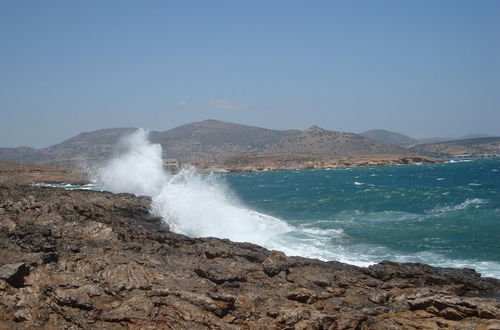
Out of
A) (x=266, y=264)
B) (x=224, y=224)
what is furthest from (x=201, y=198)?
(x=266, y=264)

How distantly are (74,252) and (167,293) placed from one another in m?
3.71

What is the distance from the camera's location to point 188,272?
1191cm

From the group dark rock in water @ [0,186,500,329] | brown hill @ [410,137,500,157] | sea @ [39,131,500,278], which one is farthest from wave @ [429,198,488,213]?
brown hill @ [410,137,500,157]

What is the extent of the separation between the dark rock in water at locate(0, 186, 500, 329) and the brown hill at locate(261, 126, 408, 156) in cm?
13636

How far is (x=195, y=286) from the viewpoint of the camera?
11031 millimetres

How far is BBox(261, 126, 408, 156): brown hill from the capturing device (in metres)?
157

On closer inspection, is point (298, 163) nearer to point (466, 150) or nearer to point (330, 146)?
point (330, 146)

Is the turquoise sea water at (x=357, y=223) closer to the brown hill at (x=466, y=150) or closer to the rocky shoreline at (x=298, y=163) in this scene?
the rocky shoreline at (x=298, y=163)

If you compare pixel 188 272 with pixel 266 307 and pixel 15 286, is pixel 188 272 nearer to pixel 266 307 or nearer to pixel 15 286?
pixel 266 307

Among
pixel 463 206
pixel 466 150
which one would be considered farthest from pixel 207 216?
pixel 466 150

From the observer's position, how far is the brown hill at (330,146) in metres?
157

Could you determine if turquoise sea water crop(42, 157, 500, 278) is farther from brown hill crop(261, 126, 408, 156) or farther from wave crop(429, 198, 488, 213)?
brown hill crop(261, 126, 408, 156)

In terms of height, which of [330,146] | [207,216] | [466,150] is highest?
[330,146]

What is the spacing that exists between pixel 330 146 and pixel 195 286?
515 ft
